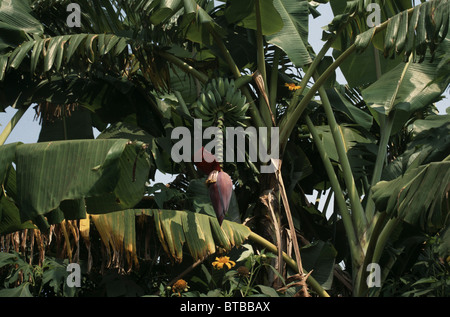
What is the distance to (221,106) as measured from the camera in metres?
3.17

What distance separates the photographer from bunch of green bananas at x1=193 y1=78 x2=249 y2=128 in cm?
317

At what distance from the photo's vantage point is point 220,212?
2.54m

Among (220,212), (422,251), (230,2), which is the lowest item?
(422,251)

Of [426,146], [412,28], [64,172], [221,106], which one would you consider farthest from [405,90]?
[64,172]

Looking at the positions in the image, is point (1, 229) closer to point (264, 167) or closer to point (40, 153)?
point (40, 153)

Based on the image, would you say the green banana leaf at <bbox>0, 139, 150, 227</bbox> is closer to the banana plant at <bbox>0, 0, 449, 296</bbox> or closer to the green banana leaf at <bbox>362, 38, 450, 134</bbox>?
the banana plant at <bbox>0, 0, 449, 296</bbox>

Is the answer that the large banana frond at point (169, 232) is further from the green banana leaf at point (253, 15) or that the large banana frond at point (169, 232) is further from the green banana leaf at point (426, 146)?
the green banana leaf at point (253, 15)

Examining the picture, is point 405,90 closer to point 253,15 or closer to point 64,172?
point 253,15

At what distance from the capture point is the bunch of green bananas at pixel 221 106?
→ 10.4 feet

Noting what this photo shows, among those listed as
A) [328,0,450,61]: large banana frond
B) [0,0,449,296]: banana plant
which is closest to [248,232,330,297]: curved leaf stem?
A: [0,0,449,296]: banana plant

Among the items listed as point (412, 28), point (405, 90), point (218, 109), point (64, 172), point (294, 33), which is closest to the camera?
point (64, 172)

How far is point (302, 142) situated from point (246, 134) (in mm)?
1316
